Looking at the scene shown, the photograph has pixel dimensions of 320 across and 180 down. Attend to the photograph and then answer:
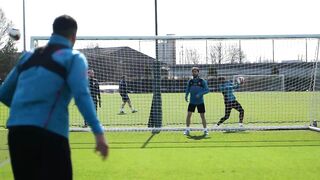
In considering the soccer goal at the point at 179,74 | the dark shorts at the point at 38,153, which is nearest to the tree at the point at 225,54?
the soccer goal at the point at 179,74

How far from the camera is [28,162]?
393 cm

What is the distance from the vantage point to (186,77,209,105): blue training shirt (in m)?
14.1

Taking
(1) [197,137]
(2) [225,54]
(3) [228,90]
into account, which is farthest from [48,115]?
(2) [225,54]

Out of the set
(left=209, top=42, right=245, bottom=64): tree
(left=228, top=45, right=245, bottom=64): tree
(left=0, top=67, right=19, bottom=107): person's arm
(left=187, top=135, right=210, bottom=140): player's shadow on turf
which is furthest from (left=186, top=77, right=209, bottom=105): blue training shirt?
(left=0, top=67, right=19, bottom=107): person's arm

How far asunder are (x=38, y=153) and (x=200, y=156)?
667cm

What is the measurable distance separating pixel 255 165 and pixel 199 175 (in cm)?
138

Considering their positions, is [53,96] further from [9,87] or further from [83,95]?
[9,87]

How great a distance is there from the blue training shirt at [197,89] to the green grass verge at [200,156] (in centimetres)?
103

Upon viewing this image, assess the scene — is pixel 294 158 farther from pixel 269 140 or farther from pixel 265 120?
pixel 265 120

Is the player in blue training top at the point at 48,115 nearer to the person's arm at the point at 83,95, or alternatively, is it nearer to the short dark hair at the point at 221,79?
the person's arm at the point at 83,95

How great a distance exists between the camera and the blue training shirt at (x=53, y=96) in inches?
152

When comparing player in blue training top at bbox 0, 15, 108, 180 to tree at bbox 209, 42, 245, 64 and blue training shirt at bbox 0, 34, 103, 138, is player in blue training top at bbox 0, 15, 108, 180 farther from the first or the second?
tree at bbox 209, 42, 245, 64

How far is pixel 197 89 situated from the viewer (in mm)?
14227

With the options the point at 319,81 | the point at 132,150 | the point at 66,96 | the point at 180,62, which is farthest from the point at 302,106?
the point at 66,96
